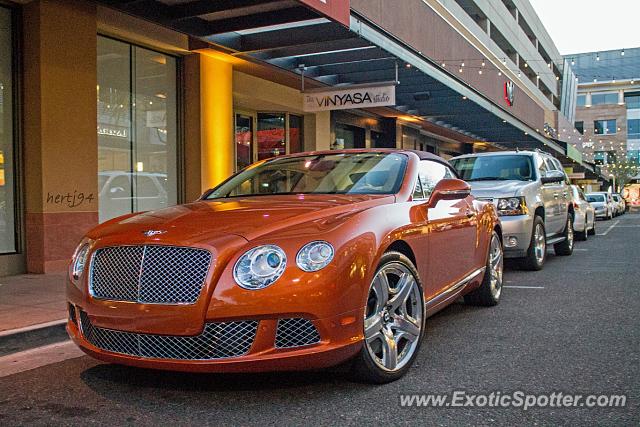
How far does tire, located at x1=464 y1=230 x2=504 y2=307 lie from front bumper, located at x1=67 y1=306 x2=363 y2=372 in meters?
3.07

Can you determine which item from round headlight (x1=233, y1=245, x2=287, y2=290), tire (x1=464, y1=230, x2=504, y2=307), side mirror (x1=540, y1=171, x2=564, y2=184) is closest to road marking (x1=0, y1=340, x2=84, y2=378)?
round headlight (x1=233, y1=245, x2=287, y2=290)

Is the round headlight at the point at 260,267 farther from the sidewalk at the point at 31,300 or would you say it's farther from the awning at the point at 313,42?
the awning at the point at 313,42

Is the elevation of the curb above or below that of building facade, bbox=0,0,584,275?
below

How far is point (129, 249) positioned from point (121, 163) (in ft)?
25.2

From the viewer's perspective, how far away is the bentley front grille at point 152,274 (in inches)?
132

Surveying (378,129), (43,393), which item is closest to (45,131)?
(43,393)

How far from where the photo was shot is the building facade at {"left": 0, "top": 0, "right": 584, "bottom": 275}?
8742mm

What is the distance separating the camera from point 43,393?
3822 millimetres

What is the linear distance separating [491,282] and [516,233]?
8.23 ft

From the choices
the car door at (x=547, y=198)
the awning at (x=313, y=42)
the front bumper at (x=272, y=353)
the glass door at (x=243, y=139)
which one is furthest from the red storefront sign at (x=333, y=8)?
the glass door at (x=243, y=139)

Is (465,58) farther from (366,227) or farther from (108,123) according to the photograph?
(366,227)

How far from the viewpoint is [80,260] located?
395 centimetres

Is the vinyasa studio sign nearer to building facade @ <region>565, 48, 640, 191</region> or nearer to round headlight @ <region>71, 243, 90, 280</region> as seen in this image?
round headlight @ <region>71, 243, 90, 280</region>

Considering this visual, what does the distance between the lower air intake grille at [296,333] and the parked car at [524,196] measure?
5.75 metres
